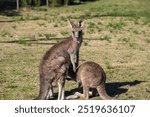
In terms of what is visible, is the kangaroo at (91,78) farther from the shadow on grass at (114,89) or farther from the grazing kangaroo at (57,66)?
the shadow on grass at (114,89)

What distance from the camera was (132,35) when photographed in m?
17.9

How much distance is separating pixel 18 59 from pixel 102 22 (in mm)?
10374

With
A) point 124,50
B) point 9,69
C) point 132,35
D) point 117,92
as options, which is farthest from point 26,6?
point 117,92

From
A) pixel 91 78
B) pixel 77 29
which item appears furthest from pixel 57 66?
pixel 77 29

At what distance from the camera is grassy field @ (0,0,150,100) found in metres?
9.37

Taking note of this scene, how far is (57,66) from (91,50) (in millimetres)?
6596

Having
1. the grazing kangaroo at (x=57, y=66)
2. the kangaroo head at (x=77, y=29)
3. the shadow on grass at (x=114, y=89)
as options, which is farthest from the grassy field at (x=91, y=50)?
the kangaroo head at (x=77, y=29)

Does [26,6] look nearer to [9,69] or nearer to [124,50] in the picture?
[124,50]

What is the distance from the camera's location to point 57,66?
770cm

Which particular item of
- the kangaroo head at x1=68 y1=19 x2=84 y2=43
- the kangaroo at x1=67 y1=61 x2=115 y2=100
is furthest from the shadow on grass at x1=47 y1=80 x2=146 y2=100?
the kangaroo head at x1=68 y1=19 x2=84 y2=43

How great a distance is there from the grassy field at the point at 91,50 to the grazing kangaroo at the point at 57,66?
0.99m

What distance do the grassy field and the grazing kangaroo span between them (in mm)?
987

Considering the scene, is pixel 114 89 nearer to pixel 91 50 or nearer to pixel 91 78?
pixel 91 78

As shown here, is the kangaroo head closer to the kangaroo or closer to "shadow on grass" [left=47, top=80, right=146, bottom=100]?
the kangaroo
